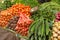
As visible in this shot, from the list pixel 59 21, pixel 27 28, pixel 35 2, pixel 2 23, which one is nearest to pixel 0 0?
pixel 35 2

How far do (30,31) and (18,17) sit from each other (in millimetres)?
546

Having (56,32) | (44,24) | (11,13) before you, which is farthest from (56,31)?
(11,13)

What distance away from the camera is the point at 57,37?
3.40m

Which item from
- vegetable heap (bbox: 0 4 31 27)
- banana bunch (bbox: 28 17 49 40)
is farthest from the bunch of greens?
vegetable heap (bbox: 0 4 31 27)

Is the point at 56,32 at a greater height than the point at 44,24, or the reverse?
the point at 44,24

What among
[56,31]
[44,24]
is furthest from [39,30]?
[56,31]

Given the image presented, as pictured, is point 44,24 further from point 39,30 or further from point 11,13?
point 11,13

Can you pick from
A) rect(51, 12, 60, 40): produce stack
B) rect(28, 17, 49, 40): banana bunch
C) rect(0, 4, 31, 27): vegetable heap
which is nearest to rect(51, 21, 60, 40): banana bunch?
rect(51, 12, 60, 40): produce stack

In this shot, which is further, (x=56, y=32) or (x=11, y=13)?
(x=11, y=13)

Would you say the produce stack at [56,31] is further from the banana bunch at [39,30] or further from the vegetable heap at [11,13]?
the vegetable heap at [11,13]

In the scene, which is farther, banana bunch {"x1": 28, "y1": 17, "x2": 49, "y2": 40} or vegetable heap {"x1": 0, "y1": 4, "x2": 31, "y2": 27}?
vegetable heap {"x1": 0, "y1": 4, "x2": 31, "y2": 27}

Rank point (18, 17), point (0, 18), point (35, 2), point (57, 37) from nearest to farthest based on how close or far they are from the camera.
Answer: point (57, 37), point (18, 17), point (0, 18), point (35, 2)

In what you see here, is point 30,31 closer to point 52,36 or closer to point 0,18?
point 52,36

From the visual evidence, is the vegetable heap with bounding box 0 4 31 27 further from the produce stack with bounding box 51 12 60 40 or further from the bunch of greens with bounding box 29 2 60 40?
the produce stack with bounding box 51 12 60 40
